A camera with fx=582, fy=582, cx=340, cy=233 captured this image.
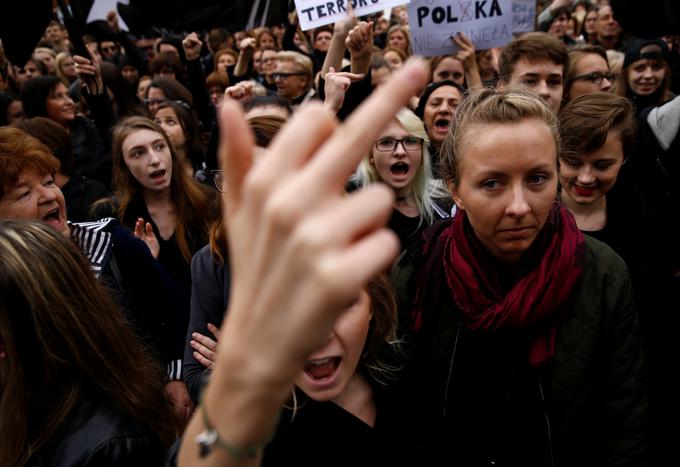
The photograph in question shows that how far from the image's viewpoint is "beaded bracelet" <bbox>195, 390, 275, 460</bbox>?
0.71 metres

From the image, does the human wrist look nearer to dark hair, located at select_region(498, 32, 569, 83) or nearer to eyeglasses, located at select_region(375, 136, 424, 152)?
eyeglasses, located at select_region(375, 136, 424, 152)

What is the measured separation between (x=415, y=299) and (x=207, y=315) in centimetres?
72

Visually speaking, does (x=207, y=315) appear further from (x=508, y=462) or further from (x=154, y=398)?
(x=508, y=462)

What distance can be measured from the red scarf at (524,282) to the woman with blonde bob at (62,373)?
0.87 m

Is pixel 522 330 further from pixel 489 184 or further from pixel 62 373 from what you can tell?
pixel 62 373

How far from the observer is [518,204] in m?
1.62

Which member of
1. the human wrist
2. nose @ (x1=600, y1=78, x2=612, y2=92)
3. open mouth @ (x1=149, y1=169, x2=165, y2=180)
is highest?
the human wrist

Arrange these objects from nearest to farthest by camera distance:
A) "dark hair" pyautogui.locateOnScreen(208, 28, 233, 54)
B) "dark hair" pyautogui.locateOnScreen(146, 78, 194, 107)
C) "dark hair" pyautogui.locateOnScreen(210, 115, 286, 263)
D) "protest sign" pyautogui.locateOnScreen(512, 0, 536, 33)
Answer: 1. "dark hair" pyautogui.locateOnScreen(210, 115, 286, 263)
2. "protest sign" pyautogui.locateOnScreen(512, 0, 536, 33)
3. "dark hair" pyautogui.locateOnScreen(146, 78, 194, 107)
4. "dark hair" pyautogui.locateOnScreen(208, 28, 233, 54)

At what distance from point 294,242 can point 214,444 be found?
31cm

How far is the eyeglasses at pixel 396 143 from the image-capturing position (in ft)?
9.48

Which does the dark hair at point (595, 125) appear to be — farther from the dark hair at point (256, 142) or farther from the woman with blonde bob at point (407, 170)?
the dark hair at point (256, 142)

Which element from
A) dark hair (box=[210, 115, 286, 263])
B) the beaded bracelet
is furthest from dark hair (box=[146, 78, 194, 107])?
the beaded bracelet

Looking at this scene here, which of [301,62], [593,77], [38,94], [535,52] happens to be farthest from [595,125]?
[38,94]

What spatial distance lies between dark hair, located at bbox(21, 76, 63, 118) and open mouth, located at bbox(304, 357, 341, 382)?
4.19 meters
